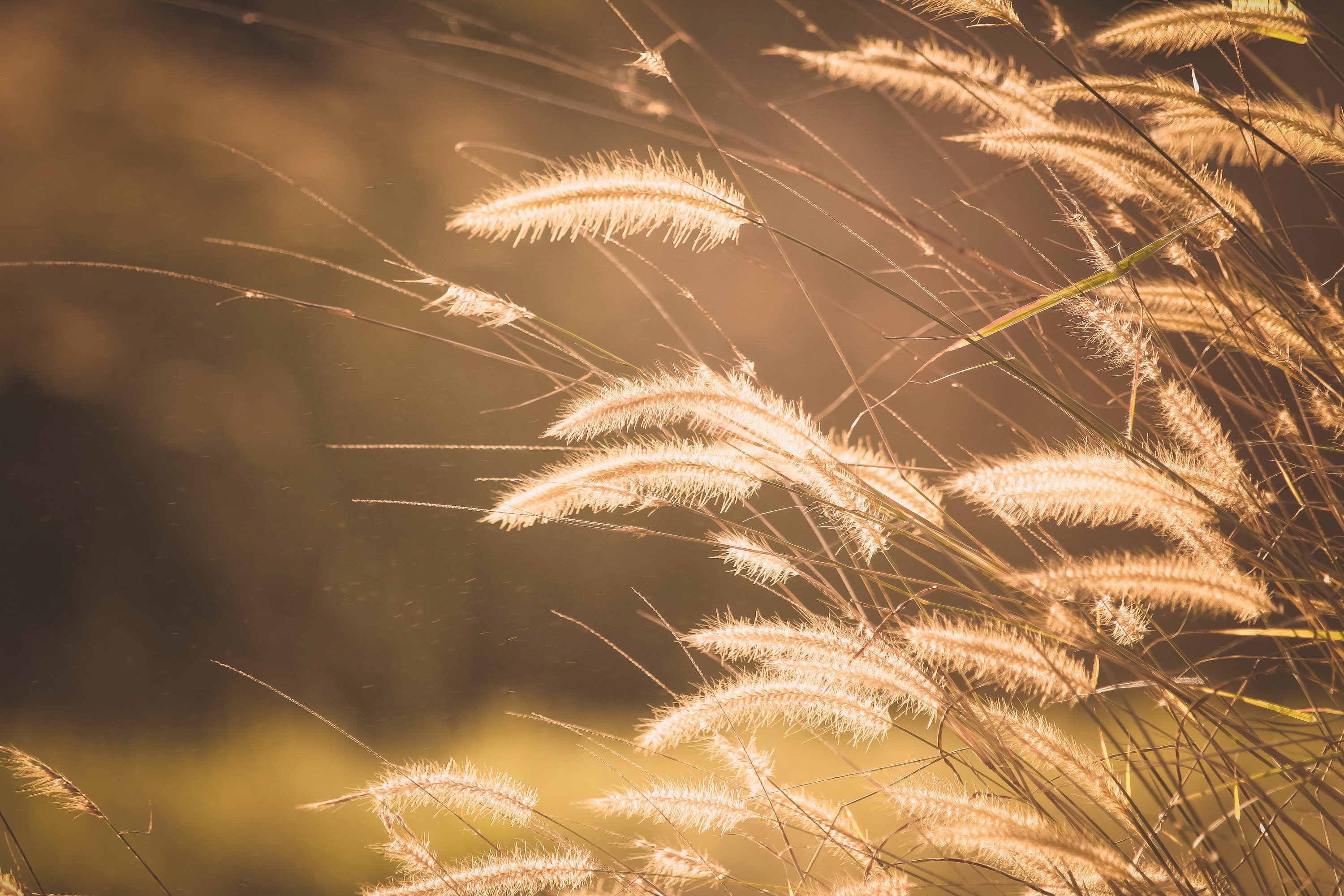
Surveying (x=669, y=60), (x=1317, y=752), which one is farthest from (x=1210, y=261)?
(x=669, y=60)

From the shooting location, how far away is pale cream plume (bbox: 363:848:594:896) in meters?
0.61

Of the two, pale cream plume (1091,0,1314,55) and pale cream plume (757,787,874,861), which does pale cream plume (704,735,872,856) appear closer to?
pale cream plume (757,787,874,861)

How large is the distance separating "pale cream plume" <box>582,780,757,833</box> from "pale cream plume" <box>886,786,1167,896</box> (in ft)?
0.49

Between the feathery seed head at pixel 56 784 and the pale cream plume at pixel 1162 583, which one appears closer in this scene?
the pale cream plume at pixel 1162 583

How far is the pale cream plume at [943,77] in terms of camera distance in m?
0.65

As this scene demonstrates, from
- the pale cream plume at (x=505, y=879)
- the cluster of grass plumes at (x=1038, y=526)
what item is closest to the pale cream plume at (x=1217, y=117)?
the cluster of grass plumes at (x=1038, y=526)

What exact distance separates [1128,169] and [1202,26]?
0.15m

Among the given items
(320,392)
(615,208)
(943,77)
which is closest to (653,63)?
(615,208)

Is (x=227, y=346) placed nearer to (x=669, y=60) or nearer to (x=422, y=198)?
(x=422, y=198)

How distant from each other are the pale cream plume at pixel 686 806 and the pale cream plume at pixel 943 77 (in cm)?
70

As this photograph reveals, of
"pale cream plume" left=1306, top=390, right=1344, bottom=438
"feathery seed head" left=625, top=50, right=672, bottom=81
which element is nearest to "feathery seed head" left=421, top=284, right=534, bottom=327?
"feathery seed head" left=625, top=50, right=672, bottom=81

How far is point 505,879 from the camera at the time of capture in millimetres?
610

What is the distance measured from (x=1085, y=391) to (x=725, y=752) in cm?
146

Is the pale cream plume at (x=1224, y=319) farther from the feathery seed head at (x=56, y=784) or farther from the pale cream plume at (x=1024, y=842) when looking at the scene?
the feathery seed head at (x=56, y=784)
